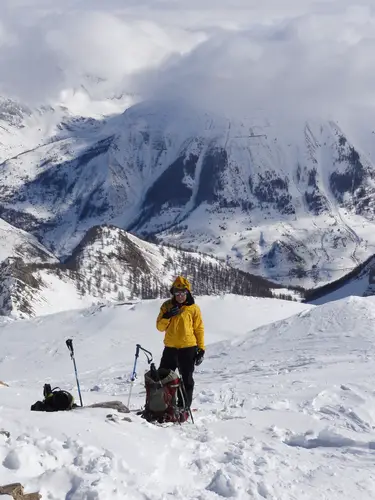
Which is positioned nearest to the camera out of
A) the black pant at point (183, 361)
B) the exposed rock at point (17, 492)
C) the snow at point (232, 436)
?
the exposed rock at point (17, 492)

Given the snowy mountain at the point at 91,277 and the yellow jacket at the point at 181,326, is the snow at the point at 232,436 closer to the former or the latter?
the yellow jacket at the point at 181,326

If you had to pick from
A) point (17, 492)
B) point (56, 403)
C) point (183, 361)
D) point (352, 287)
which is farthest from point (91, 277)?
point (17, 492)

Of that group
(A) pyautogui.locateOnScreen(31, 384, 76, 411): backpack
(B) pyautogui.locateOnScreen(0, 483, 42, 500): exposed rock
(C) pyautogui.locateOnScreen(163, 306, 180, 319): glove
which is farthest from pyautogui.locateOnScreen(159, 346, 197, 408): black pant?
(B) pyautogui.locateOnScreen(0, 483, 42, 500): exposed rock

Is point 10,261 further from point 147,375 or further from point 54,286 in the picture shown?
point 147,375

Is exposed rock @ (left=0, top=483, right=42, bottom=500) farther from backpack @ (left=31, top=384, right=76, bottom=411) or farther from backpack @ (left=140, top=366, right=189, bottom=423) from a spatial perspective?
backpack @ (left=140, top=366, right=189, bottom=423)

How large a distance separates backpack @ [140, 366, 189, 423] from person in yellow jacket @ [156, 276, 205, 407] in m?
0.47

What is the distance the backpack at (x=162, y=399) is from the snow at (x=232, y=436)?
35cm

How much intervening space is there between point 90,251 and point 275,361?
148 m

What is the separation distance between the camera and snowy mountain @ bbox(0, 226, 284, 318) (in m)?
116

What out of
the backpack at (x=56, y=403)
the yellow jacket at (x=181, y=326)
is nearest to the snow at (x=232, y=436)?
the backpack at (x=56, y=403)

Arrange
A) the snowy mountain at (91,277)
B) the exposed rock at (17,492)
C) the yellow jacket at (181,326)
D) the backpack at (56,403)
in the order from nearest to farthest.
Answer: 1. the exposed rock at (17,492)
2. the backpack at (56,403)
3. the yellow jacket at (181,326)
4. the snowy mountain at (91,277)

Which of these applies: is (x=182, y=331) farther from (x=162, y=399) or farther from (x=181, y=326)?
(x=162, y=399)

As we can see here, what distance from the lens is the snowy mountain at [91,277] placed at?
11619 centimetres

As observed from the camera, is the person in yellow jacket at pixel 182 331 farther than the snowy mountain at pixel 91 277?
No
